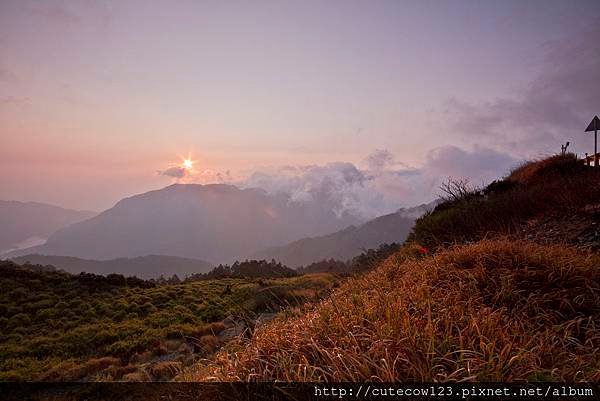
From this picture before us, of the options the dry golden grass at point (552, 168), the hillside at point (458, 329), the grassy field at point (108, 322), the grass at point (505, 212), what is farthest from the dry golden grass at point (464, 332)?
the dry golden grass at point (552, 168)

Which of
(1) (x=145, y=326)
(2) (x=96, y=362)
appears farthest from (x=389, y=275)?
(1) (x=145, y=326)

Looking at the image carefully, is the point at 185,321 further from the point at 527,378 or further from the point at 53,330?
the point at 527,378

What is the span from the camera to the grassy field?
431 inches

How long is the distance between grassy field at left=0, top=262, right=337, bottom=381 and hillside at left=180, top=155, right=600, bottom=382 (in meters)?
2.37

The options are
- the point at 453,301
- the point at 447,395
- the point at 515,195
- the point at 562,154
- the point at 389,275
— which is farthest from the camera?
the point at 562,154

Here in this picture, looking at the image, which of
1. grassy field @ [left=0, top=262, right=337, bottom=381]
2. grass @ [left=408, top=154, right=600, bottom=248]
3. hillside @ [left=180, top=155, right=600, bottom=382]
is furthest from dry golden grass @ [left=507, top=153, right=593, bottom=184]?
grassy field @ [left=0, top=262, right=337, bottom=381]

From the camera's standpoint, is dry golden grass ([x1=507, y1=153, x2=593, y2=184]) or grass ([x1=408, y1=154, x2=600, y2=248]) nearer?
grass ([x1=408, y1=154, x2=600, y2=248])

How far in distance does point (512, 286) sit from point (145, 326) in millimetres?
16431

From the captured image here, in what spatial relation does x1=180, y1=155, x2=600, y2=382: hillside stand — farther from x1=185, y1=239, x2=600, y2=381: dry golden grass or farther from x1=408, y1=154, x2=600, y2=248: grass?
x1=408, y1=154, x2=600, y2=248: grass

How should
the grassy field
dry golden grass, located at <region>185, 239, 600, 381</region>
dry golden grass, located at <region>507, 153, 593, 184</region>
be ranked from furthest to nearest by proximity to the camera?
dry golden grass, located at <region>507, 153, 593, 184</region> < the grassy field < dry golden grass, located at <region>185, 239, 600, 381</region>

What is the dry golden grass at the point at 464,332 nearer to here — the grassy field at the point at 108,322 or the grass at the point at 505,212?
the grassy field at the point at 108,322

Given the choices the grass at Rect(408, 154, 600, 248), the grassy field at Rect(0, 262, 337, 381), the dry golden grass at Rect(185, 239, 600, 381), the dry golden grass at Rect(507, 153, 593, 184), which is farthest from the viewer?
the dry golden grass at Rect(507, 153, 593, 184)

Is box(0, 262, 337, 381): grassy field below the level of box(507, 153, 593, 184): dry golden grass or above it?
below

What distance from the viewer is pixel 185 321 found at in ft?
59.0
